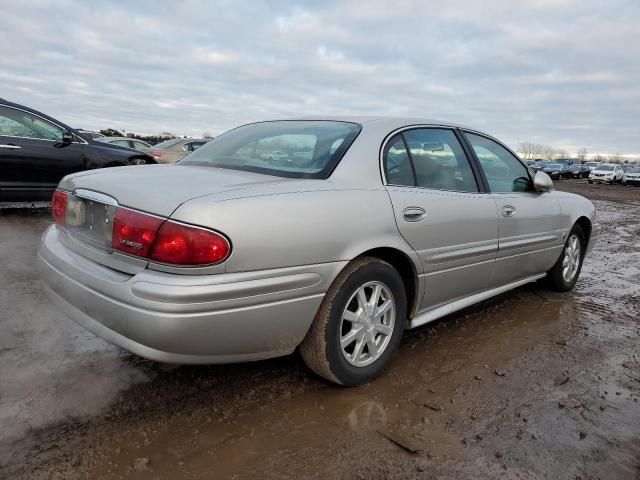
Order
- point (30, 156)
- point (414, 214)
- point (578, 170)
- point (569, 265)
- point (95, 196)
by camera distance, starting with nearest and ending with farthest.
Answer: point (95, 196) → point (414, 214) → point (569, 265) → point (30, 156) → point (578, 170)

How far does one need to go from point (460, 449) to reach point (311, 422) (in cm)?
68

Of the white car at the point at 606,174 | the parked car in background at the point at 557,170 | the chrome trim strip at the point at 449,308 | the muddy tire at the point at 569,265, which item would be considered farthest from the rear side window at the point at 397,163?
the parked car in background at the point at 557,170

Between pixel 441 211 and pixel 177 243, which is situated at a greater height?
pixel 441 211

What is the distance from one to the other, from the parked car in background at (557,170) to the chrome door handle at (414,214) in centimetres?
3813

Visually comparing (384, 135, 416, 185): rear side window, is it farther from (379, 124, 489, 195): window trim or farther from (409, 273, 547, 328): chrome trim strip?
(409, 273, 547, 328): chrome trim strip

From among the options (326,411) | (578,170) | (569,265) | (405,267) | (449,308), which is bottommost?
(326,411)

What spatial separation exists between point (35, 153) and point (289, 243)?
623cm

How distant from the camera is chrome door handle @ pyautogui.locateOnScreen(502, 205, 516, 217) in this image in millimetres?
3613

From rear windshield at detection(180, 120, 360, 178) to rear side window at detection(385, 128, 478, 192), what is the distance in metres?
0.29

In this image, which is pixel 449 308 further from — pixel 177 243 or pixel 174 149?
pixel 174 149

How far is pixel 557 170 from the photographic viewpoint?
126 ft

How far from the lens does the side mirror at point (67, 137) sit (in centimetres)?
732

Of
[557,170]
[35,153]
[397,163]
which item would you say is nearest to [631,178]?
[557,170]

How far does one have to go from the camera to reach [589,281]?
5352mm
